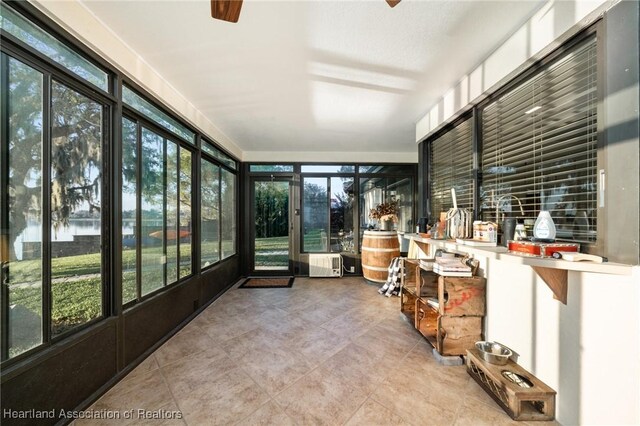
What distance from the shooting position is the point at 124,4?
1440 mm

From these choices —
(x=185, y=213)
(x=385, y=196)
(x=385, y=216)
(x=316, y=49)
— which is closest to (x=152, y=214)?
(x=185, y=213)

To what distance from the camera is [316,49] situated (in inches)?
70.6

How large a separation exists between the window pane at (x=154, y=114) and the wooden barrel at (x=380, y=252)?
3119mm

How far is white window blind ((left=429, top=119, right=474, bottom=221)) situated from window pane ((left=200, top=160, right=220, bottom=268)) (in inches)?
124

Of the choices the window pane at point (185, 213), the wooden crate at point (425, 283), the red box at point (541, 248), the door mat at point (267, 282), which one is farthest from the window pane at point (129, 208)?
the red box at point (541, 248)

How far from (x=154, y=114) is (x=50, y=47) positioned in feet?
2.93

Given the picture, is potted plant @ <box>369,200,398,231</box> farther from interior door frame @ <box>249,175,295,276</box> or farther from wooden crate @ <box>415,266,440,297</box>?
wooden crate @ <box>415,266,440,297</box>

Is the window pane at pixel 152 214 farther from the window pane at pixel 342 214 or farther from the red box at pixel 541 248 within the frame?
the window pane at pixel 342 214

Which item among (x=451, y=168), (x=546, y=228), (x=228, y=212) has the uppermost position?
(x=451, y=168)

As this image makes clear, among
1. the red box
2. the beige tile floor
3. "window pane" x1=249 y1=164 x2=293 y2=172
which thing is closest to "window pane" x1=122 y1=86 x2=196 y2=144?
"window pane" x1=249 y1=164 x2=293 y2=172

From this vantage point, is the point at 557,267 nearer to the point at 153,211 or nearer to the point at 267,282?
the point at 153,211

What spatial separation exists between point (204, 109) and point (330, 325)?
302cm

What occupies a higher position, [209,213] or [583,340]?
[209,213]

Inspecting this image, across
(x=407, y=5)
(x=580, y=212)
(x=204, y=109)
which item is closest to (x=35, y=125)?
(x=204, y=109)
